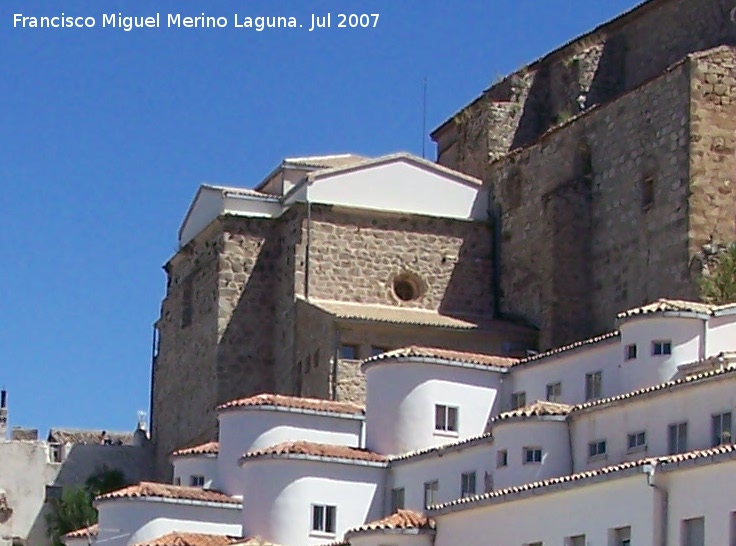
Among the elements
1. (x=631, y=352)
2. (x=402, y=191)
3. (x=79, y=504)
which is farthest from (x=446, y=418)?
(x=79, y=504)

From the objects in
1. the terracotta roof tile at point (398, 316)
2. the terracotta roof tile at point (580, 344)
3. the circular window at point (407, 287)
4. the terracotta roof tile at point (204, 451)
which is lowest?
the terracotta roof tile at point (204, 451)

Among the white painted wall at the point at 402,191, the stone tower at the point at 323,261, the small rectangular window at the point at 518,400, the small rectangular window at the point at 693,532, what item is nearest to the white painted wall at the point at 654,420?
the small rectangular window at the point at 693,532

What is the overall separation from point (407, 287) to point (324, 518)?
1583cm

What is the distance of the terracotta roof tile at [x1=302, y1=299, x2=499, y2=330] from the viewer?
222 ft

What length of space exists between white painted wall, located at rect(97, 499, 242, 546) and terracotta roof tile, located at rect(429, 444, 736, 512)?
8.73 metres

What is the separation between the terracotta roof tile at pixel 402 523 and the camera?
2018 inches

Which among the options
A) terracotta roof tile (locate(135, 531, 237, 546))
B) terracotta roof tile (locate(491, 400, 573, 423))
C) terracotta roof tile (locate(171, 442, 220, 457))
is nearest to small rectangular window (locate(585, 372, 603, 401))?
terracotta roof tile (locate(491, 400, 573, 423))

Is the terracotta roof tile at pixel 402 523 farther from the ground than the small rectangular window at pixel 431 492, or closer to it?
closer to it

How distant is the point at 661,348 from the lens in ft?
173

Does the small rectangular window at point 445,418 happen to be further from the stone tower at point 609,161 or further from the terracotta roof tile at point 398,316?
the terracotta roof tile at point 398,316

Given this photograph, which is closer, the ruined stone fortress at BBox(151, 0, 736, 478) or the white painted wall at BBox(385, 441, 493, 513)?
the white painted wall at BBox(385, 441, 493, 513)

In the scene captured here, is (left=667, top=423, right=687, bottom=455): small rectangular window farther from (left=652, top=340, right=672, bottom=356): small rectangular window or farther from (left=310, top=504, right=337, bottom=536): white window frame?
(left=310, top=504, right=337, bottom=536): white window frame

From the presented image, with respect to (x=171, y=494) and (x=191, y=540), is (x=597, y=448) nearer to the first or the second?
(x=191, y=540)

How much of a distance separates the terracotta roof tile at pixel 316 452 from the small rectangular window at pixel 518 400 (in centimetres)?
364
